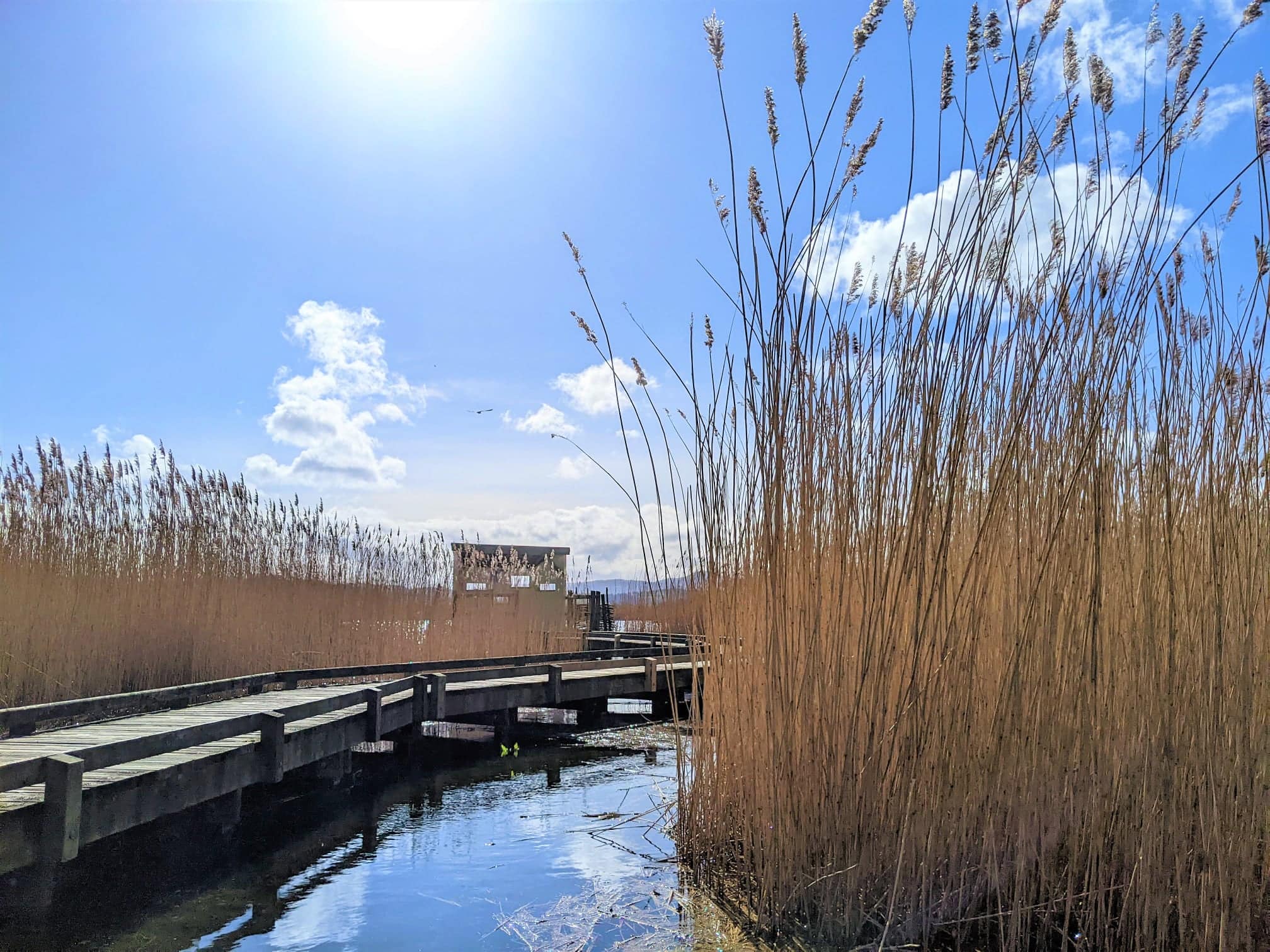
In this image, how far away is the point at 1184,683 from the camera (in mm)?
1895

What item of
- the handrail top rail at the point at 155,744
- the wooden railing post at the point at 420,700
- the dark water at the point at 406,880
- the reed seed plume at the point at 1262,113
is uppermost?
the reed seed plume at the point at 1262,113

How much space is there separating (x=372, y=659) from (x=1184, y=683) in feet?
23.1

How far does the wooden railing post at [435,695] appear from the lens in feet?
19.1

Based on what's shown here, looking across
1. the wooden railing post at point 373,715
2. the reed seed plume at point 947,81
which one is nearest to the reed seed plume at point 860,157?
the reed seed plume at point 947,81

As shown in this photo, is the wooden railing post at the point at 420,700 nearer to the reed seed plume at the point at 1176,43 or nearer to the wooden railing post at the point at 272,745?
the wooden railing post at the point at 272,745

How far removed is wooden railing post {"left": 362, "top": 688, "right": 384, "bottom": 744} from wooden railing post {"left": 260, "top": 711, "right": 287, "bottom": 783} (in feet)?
3.55

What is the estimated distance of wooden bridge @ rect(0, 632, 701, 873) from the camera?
2717 millimetres

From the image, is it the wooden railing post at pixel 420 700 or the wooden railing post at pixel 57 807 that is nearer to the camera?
the wooden railing post at pixel 57 807

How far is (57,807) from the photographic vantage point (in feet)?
8.89

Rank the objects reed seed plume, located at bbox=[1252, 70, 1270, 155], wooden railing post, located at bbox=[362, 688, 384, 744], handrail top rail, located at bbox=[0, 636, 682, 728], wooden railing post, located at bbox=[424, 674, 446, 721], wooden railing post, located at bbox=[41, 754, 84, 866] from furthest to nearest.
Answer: wooden railing post, located at bbox=[424, 674, 446, 721] < wooden railing post, located at bbox=[362, 688, 384, 744] < handrail top rail, located at bbox=[0, 636, 682, 728] < wooden railing post, located at bbox=[41, 754, 84, 866] < reed seed plume, located at bbox=[1252, 70, 1270, 155]

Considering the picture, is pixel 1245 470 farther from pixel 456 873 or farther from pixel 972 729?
pixel 456 873

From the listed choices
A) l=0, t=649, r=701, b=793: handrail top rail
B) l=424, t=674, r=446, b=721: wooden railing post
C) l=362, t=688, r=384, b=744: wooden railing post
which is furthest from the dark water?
l=424, t=674, r=446, b=721: wooden railing post

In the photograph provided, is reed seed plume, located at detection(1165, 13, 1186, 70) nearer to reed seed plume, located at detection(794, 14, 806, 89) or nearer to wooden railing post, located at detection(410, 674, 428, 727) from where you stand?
reed seed plume, located at detection(794, 14, 806, 89)

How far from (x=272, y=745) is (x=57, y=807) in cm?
128
